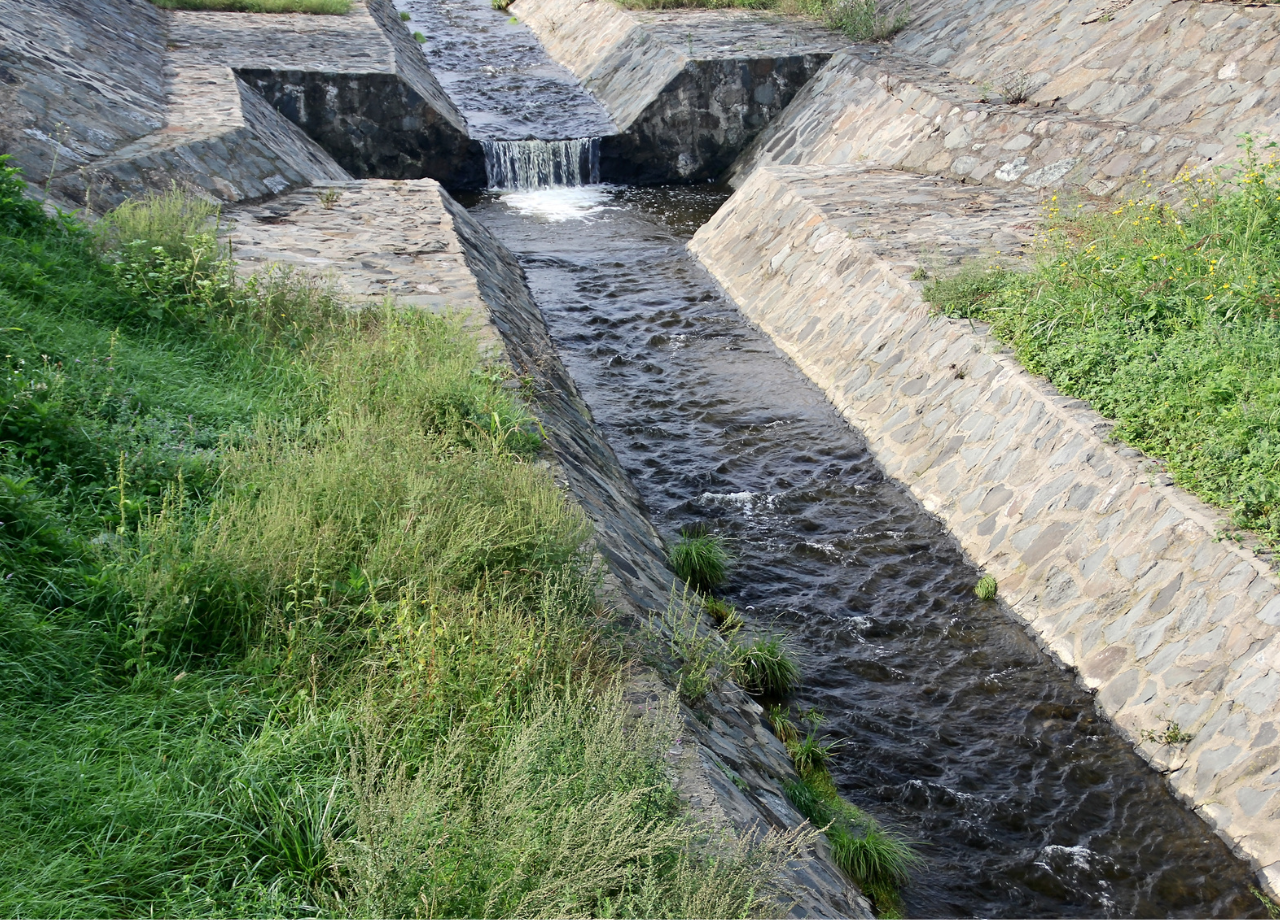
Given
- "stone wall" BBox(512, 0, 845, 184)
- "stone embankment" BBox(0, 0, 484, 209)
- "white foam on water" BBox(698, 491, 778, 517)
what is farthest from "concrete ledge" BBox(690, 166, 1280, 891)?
"stone embankment" BBox(0, 0, 484, 209)

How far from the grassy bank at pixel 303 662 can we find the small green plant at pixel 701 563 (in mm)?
1716

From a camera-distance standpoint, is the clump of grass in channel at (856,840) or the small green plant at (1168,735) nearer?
the clump of grass in channel at (856,840)

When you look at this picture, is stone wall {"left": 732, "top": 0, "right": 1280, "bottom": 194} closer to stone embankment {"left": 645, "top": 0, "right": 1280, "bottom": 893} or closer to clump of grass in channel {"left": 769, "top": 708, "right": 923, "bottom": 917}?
stone embankment {"left": 645, "top": 0, "right": 1280, "bottom": 893}

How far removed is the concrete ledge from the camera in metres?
5.95

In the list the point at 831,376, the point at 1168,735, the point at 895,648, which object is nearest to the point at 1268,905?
the point at 1168,735

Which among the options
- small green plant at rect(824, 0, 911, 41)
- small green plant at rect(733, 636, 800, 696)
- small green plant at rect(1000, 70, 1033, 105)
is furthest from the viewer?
small green plant at rect(824, 0, 911, 41)

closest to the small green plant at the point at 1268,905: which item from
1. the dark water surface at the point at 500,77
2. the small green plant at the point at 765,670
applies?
the small green plant at the point at 765,670

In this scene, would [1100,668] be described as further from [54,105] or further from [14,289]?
[54,105]

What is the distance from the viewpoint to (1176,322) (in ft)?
25.9

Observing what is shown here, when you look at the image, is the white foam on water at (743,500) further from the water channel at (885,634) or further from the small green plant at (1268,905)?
the small green plant at (1268,905)

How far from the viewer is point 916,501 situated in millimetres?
8961

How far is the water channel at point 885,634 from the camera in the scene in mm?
5637

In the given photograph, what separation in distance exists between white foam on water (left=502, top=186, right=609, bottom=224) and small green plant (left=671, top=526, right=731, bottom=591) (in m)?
9.87

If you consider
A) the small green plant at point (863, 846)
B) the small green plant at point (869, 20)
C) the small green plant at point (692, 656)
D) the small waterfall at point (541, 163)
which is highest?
the small green plant at point (869, 20)
